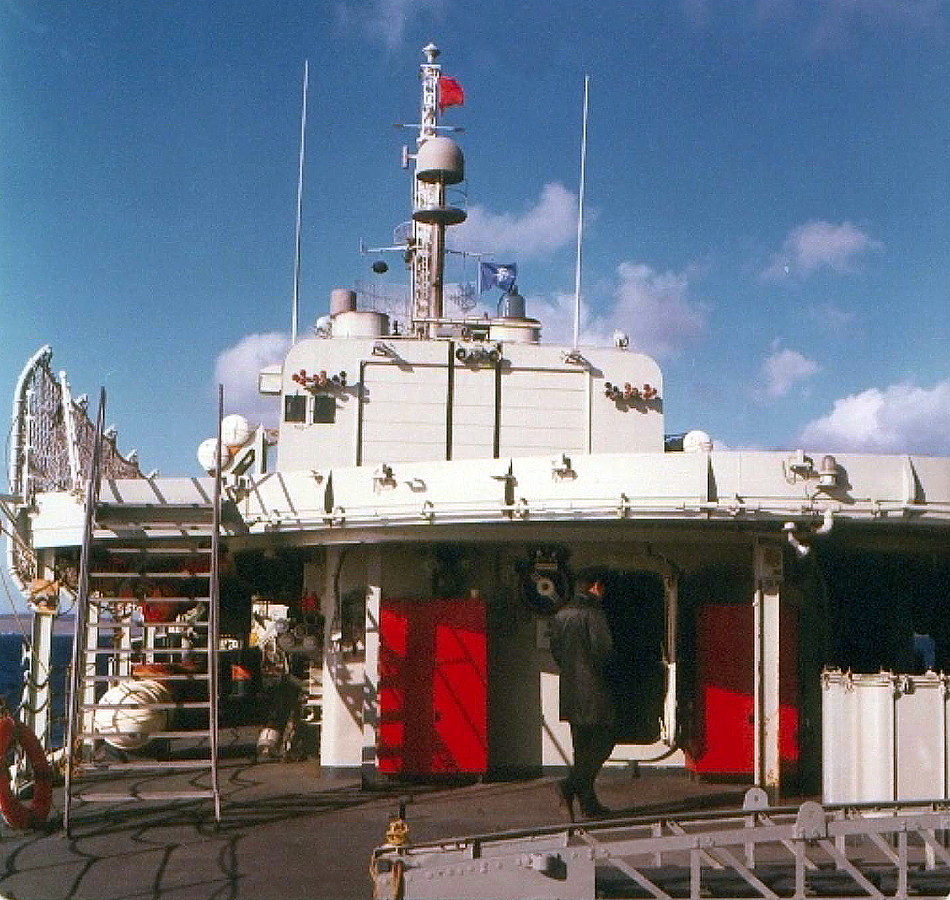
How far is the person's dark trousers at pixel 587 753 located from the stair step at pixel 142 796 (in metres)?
3.40

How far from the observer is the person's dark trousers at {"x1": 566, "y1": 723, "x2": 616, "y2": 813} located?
1001cm

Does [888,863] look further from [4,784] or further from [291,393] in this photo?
[291,393]

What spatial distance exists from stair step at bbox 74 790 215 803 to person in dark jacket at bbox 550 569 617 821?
341 cm

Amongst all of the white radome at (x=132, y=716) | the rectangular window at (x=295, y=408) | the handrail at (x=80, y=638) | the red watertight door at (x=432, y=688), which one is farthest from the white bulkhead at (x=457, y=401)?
the handrail at (x=80, y=638)

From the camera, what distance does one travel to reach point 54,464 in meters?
14.9

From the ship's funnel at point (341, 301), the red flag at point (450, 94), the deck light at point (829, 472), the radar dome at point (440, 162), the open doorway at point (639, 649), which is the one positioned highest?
the red flag at point (450, 94)

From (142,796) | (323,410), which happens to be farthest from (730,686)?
(323,410)

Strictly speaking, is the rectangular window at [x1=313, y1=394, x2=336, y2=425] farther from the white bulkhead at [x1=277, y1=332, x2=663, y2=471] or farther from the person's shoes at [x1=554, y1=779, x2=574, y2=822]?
the person's shoes at [x1=554, y1=779, x2=574, y2=822]

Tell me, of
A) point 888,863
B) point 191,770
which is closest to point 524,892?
point 888,863

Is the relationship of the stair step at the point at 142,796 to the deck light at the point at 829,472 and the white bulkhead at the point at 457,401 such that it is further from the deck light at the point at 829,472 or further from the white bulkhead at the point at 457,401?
the deck light at the point at 829,472

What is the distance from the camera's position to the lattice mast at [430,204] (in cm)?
2023

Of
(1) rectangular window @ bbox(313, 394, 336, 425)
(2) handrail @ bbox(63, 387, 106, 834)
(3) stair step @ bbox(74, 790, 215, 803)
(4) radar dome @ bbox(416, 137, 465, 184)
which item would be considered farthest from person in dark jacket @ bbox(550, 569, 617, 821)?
(4) radar dome @ bbox(416, 137, 465, 184)

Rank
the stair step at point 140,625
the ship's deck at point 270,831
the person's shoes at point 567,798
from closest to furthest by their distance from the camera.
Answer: the ship's deck at point 270,831, the person's shoes at point 567,798, the stair step at point 140,625

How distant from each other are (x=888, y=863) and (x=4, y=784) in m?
7.02
